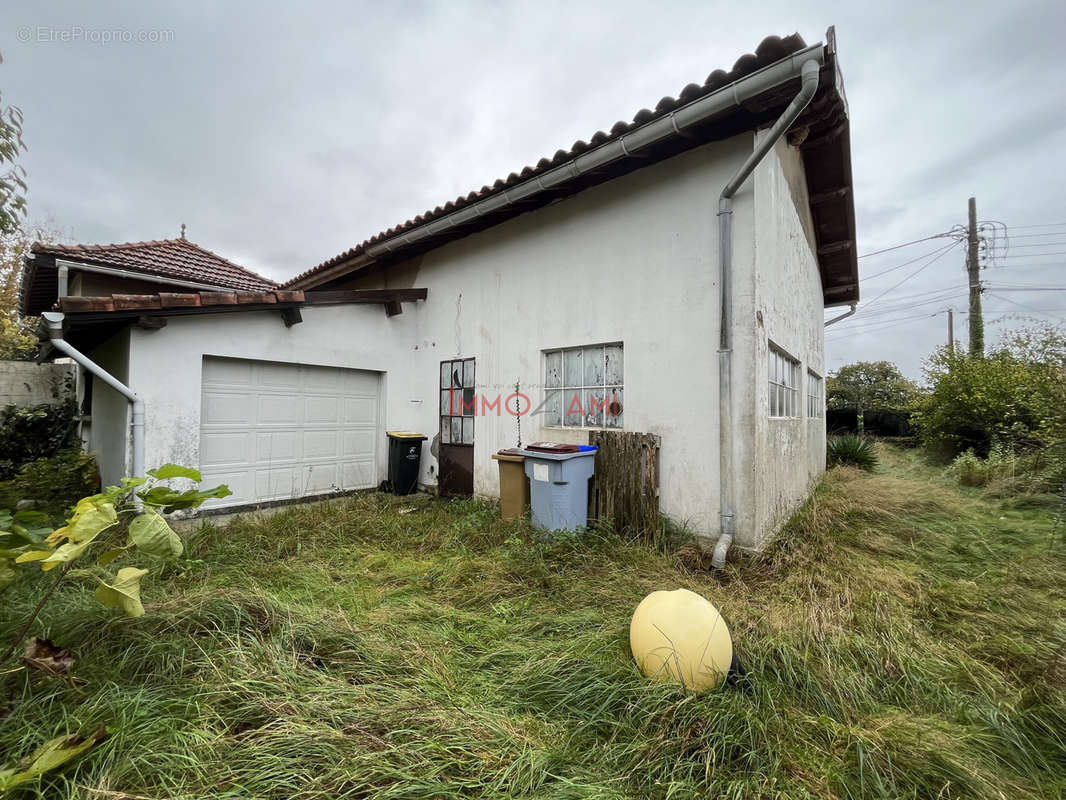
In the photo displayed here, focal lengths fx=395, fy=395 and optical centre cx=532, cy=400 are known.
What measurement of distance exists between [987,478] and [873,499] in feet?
12.7

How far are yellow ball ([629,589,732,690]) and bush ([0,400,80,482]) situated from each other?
938 centimetres

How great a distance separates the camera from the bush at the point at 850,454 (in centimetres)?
907

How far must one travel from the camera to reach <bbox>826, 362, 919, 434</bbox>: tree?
650 inches

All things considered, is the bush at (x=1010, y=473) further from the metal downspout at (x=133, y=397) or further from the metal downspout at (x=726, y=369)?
the metal downspout at (x=133, y=397)

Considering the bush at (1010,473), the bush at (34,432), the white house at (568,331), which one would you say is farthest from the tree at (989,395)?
the bush at (34,432)

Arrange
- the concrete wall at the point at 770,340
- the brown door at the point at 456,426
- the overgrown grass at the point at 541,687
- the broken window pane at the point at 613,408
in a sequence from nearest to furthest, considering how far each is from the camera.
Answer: the overgrown grass at the point at 541,687, the concrete wall at the point at 770,340, the broken window pane at the point at 613,408, the brown door at the point at 456,426

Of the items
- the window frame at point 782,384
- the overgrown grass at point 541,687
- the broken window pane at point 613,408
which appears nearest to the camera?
the overgrown grass at point 541,687

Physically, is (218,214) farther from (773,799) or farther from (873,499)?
(873,499)

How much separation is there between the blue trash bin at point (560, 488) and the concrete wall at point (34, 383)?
8622 mm

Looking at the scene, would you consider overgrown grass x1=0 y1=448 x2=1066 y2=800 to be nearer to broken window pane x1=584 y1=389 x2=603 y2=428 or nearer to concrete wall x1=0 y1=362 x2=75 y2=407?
broken window pane x1=584 y1=389 x2=603 y2=428

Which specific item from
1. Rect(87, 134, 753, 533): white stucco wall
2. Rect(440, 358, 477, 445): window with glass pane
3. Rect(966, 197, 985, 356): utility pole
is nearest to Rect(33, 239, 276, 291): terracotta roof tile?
Rect(87, 134, 753, 533): white stucco wall

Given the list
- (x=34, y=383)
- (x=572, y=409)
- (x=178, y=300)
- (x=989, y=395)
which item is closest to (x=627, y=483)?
(x=572, y=409)

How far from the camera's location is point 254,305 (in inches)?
209

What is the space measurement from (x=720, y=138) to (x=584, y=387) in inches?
120
